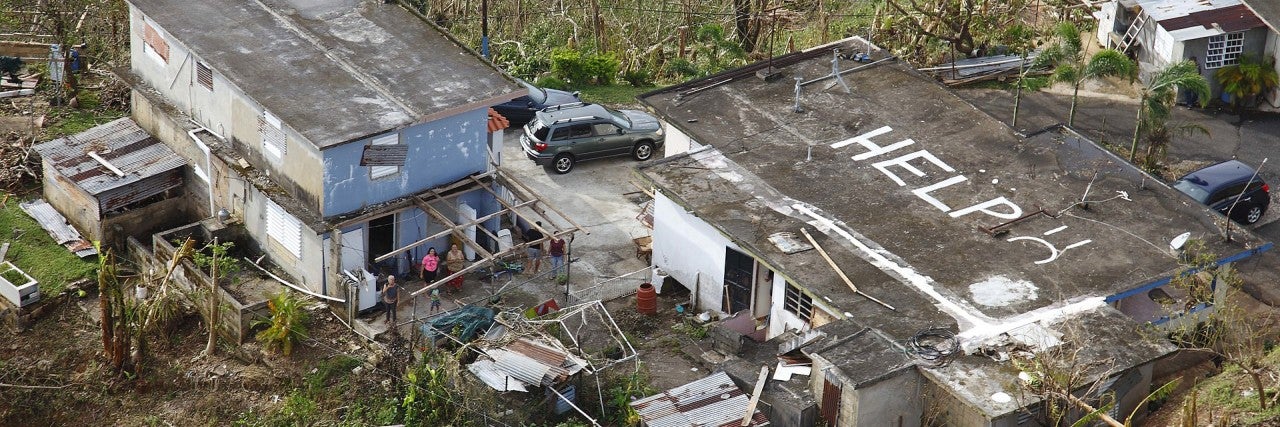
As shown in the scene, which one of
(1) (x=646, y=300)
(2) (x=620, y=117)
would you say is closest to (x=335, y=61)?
(2) (x=620, y=117)

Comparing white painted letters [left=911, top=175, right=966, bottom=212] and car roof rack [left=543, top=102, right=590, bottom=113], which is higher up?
white painted letters [left=911, top=175, right=966, bottom=212]

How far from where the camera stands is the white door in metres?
34.0

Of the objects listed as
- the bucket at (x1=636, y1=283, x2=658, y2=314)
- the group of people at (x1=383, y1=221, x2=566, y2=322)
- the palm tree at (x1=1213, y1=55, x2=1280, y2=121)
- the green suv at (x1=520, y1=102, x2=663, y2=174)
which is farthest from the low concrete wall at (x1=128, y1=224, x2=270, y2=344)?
the palm tree at (x1=1213, y1=55, x2=1280, y2=121)

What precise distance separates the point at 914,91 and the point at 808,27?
1223cm

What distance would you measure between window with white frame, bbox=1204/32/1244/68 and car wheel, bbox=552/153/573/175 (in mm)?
18288

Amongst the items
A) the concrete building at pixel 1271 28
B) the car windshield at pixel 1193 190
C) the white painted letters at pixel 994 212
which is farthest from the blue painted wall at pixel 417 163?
the concrete building at pixel 1271 28

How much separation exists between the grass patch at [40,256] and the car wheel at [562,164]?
11.7 m

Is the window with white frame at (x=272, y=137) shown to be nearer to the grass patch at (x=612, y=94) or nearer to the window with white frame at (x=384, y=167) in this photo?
the window with white frame at (x=384, y=167)

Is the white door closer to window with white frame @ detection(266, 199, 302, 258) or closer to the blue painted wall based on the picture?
the blue painted wall

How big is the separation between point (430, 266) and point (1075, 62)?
19694 millimetres

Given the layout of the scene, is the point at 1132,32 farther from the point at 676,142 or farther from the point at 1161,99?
the point at 676,142

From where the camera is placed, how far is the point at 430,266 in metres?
33.0

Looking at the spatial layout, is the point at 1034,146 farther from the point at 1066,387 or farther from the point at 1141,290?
the point at 1066,387

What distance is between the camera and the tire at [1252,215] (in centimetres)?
3675
